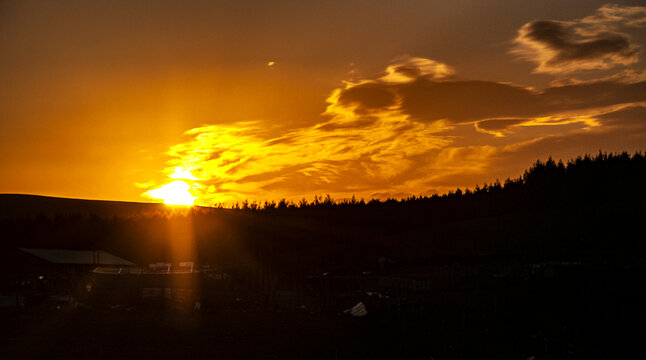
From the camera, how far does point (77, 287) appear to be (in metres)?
53.7

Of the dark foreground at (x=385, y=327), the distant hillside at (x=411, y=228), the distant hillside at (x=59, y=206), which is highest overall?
the distant hillside at (x=59, y=206)

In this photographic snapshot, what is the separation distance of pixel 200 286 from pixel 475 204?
211 feet

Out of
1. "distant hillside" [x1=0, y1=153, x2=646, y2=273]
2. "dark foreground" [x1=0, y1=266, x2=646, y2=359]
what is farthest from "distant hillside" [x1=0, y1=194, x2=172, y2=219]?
"dark foreground" [x1=0, y1=266, x2=646, y2=359]

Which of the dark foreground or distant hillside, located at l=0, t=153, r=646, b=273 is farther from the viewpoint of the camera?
distant hillside, located at l=0, t=153, r=646, b=273

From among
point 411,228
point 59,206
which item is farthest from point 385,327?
point 59,206

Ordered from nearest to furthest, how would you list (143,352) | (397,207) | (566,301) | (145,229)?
(143,352)
(566,301)
(145,229)
(397,207)

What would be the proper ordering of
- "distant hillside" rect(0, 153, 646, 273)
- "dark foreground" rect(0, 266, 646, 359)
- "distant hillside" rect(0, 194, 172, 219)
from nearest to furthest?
"dark foreground" rect(0, 266, 646, 359) < "distant hillside" rect(0, 153, 646, 273) < "distant hillside" rect(0, 194, 172, 219)

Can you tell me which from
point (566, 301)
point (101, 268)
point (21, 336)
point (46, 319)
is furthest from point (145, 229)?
point (566, 301)

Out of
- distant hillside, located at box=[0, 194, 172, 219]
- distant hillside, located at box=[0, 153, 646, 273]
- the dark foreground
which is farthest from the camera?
distant hillside, located at box=[0, 194, 172, 219]

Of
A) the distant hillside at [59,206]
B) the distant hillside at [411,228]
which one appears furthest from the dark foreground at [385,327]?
the distant hillside at [59,206]

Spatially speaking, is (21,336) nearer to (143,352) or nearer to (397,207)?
(143,352)

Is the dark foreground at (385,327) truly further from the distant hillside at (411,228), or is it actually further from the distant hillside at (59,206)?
the distant hillside at (59,206)

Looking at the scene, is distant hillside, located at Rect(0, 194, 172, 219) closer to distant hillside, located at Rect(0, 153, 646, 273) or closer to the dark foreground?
distant hillside, located at Rect(0, 153, 646, 273)

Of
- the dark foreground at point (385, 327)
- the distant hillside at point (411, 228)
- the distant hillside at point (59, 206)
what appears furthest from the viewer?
the distant hillside at point (59, 206)
